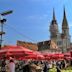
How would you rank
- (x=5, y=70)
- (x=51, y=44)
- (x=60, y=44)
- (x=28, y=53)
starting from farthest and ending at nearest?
1. (x=60, y=44)
2. (x=51, y=44)
3. (x=5, y=70)
4. (x=28, y=53)

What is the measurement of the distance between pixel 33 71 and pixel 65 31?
571 ft

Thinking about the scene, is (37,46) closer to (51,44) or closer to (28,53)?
(51,44)

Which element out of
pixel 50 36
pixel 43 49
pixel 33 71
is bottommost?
pixel 33 71

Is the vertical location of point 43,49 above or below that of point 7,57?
above

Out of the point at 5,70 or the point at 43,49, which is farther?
the point at 43,49

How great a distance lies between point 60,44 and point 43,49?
157ft

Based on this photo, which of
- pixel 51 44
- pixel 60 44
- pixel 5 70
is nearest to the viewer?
pixel 5 70

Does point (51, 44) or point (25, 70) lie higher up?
point (51, 44)

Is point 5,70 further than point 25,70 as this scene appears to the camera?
Yes

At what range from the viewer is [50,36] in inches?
7707

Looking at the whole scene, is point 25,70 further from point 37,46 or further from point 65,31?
point 65,31

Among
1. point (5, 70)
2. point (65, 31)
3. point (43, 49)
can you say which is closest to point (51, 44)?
point (43, 49)

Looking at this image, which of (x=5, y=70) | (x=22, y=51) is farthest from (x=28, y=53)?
(x=5, y=70)

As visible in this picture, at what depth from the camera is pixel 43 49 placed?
142m
